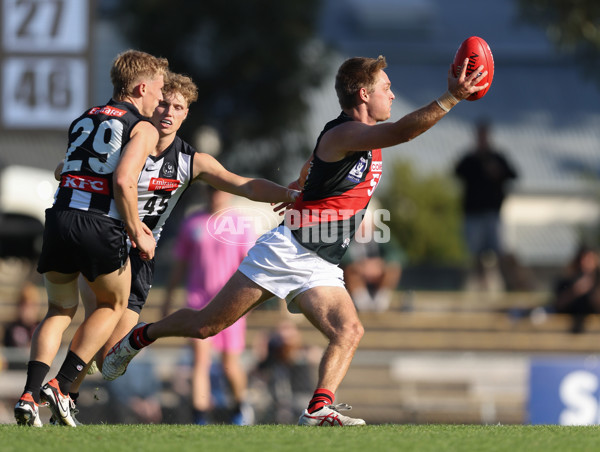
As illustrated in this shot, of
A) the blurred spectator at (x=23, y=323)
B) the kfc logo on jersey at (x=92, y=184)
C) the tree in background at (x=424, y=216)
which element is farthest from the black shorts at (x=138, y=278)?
the tree in background at (x=424, y=216)

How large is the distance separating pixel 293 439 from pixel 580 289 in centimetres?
841

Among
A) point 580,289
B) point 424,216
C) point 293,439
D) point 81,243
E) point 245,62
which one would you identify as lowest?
point 424,216

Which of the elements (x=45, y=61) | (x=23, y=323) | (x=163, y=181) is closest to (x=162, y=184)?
(x=163, y=181)

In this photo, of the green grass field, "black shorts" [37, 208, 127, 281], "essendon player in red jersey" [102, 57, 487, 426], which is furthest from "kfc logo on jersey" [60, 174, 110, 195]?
the green grass field

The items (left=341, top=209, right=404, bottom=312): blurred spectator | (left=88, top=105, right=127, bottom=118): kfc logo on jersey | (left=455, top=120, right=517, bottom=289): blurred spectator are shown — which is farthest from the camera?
(left=341, top=209, right=404, bottom=312): blurred spectator

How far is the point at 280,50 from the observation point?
28875mm

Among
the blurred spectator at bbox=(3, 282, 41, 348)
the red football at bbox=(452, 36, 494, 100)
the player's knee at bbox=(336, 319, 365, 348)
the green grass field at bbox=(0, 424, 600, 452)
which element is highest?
the red football at bbox=(452, 36, 494, 100)

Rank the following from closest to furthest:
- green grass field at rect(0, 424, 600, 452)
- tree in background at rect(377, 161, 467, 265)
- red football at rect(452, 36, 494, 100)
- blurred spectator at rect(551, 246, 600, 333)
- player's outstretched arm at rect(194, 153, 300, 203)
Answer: green grass field at rect(0, 424, 600, 452) → red football at rect(452, 36, 494, 100) → player's outstretched arm at rect(194, 153, 300, 203) → blurred spectator at rect(551, 246, 600, 333) → tree in background at rect(377, 161, 467, 265)

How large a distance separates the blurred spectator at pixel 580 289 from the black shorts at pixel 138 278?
7524 millimetres

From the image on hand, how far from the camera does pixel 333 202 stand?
587 centimetres

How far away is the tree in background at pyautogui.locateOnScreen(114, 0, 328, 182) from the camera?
94.0 feet

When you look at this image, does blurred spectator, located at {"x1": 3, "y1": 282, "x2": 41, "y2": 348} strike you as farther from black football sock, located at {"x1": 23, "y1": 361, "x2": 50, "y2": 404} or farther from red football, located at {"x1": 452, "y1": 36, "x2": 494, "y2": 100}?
red football, located at {"x1": 452, "y1": 36, "x2": 494, "y2": 100}

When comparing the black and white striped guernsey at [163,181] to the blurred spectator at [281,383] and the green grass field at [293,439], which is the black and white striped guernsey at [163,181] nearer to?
the green grass field at [293,439]

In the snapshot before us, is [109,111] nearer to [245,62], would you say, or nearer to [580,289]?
[580,289]
